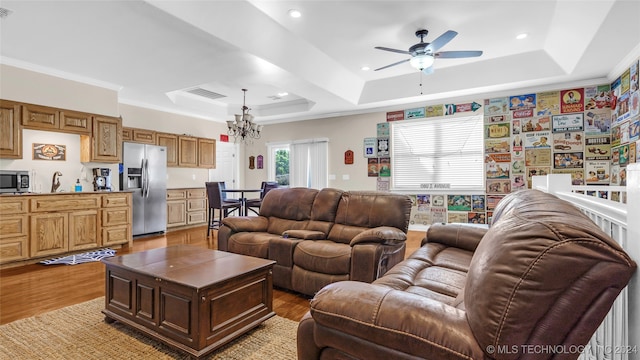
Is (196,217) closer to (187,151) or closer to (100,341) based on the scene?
(187,151)

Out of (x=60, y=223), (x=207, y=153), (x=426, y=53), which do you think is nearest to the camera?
(x=426, y=53)

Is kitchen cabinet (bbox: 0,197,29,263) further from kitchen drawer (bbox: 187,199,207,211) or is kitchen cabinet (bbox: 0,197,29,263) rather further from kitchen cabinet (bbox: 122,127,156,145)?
kitchen drawer (bbox: 187,199,207,211)

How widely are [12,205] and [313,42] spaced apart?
4337mm

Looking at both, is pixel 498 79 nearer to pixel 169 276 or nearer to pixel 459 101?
pixel 459 101

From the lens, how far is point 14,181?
398 cm

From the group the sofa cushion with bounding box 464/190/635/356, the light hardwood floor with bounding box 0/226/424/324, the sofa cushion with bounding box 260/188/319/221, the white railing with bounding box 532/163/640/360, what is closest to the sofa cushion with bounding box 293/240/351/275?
the light hardwood floor with bounding box 0/226/424/324

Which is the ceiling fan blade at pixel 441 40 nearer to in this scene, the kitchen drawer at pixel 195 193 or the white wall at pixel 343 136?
the white wall at pixel 343 136

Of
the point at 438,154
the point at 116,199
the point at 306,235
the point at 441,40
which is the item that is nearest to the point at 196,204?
the point at 116,199

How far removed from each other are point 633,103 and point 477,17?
7.80 feet

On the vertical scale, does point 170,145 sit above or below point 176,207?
above

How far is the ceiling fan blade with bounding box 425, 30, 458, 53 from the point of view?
123 inches

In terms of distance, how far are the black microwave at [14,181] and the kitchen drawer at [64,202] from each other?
15.8 inches

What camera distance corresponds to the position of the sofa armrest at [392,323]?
0.92 metres

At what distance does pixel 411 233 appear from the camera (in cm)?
584
